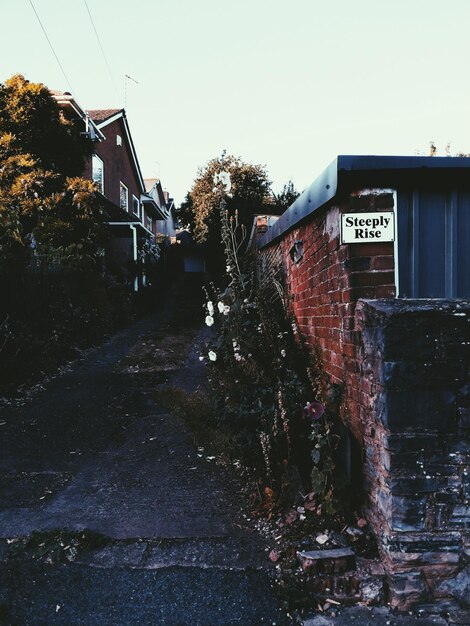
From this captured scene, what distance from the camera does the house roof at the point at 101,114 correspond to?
17617 millimetres

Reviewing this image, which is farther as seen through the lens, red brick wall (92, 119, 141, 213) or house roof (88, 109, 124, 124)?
red brick wall (92, 119, 141, 213)

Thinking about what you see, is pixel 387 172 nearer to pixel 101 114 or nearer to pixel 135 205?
pixel 101 114

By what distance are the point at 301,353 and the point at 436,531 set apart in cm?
192

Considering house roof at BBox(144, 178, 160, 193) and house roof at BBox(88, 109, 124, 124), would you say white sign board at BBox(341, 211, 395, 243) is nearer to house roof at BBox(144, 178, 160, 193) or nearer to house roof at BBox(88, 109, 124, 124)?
house roof at BBox(88, 109, 124, 124)

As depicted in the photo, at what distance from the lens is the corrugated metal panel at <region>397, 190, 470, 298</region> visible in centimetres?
267

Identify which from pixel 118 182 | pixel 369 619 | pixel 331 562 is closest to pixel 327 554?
pixel 331 562

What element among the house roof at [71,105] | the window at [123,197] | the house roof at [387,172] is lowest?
the house roof at [387,172]

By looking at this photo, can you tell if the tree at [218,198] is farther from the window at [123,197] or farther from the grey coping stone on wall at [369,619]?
the grey coping stone on wall at [369,619]

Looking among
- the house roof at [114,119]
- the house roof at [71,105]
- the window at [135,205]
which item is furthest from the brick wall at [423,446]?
the window at [135,205]

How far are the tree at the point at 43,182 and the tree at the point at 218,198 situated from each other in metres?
7.43

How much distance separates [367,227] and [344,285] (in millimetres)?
358

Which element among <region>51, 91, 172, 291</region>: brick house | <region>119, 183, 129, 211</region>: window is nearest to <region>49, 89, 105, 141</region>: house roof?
<region>51, 91, 172, 291</region>: brick house

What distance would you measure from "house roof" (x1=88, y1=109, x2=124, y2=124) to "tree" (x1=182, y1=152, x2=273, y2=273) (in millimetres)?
4959

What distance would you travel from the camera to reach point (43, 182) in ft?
36.7
